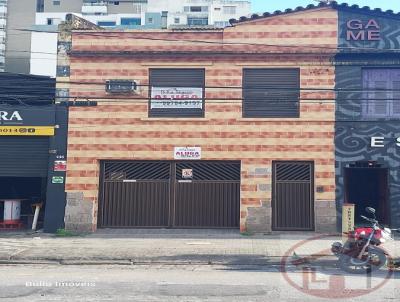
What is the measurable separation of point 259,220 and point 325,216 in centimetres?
229

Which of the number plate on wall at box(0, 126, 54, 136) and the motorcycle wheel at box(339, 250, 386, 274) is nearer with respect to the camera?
the motorcycle wheel at box(339, 250, 386, 274)

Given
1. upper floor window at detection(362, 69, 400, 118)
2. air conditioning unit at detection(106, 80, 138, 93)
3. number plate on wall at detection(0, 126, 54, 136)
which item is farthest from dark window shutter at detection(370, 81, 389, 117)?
number plate on wall at detection(0, 126, 54, 136)

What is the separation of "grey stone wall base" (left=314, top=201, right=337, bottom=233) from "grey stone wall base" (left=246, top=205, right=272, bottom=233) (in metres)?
1.66

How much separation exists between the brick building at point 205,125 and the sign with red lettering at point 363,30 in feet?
1.73

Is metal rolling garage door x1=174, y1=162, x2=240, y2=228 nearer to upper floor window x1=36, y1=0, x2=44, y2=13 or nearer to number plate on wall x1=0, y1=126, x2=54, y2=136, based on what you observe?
number plate on wall x1=0, y1=126, x2=54, y2=136

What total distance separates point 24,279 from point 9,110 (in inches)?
340

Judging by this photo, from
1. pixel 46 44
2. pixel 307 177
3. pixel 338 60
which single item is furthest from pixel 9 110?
pixel 46 44

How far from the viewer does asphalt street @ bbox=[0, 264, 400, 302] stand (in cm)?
774

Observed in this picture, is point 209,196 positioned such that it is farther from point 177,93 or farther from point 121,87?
point 121,87

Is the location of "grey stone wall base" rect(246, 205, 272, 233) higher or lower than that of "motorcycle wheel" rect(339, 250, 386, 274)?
higher

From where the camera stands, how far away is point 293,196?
15914 mm

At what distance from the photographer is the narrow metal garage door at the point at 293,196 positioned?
15836 millimetres

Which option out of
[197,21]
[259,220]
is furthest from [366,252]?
[197,21]

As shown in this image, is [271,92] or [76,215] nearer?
[76,215]
